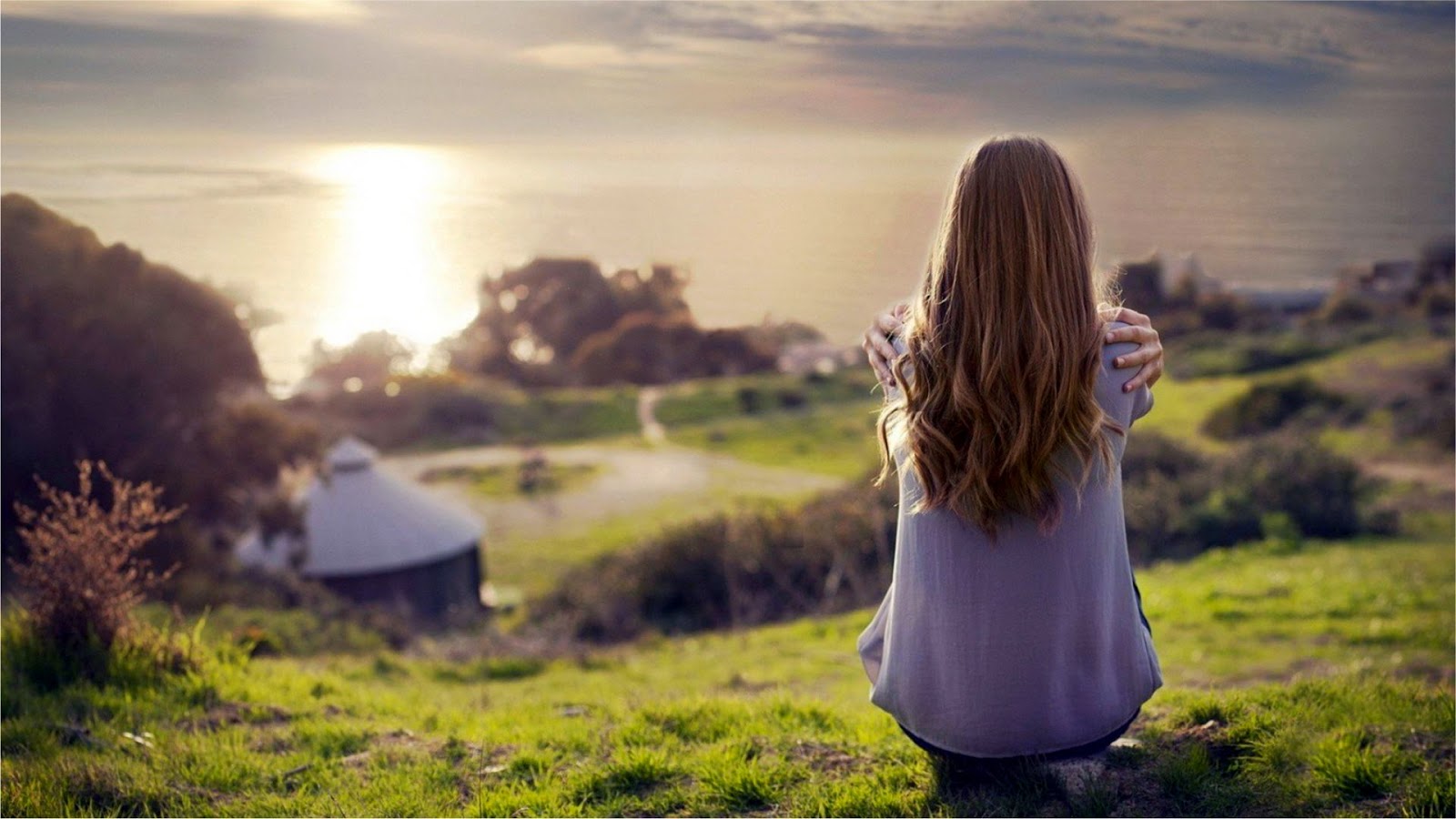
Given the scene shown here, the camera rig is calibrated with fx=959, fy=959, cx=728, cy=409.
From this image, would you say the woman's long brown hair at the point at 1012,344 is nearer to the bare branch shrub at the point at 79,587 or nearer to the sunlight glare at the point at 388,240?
the bare branch shrub at the point at 79,587

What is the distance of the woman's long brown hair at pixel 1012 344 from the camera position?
1.92m

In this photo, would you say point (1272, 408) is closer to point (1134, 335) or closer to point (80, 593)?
point (1134, 335)

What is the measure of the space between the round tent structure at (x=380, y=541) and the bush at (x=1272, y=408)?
13.9 metres

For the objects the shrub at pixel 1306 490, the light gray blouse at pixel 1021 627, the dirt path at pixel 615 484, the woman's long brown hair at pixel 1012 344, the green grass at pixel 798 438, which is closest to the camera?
the woman's long brown hair at pixel 1012 344

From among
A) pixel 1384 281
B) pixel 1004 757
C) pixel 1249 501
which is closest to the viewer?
pixel 1004 757

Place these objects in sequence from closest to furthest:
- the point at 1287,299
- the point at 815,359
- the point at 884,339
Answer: the point at 884,339 < the point at 1287,299 < the point at 815,359

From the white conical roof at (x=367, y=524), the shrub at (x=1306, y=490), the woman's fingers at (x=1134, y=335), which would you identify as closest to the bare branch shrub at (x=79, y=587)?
the woman's fingers at (x=1134, y=335)

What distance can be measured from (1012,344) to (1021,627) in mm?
619

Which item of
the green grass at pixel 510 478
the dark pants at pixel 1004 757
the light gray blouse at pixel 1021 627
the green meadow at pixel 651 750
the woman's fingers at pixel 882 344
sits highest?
the woman's fingers at pixel 882 344

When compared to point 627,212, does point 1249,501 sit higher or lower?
lower

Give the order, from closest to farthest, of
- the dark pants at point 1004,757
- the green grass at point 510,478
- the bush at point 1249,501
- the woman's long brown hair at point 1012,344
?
the woman's long brown hair at point 1012,344 → the dark pants at point 1004,757 → the bush at point 1249,501 → the green grass at point 510,478

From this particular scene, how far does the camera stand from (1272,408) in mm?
18328

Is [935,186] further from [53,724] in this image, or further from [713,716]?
[53,724]

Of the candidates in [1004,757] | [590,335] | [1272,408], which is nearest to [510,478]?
[590,335]
